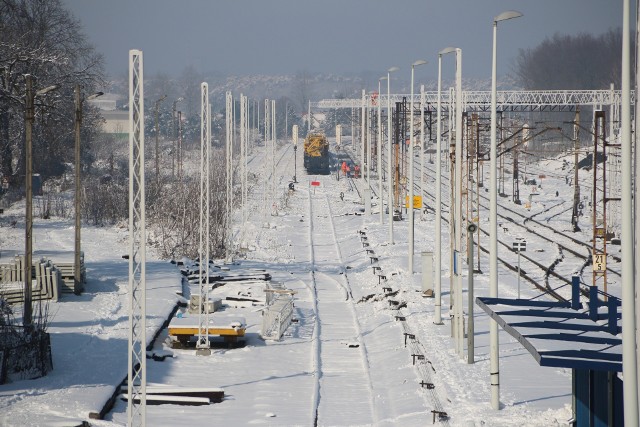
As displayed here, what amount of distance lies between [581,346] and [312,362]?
10.1 meters

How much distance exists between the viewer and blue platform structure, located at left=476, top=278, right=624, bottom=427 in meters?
13.8

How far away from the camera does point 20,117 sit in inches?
2266

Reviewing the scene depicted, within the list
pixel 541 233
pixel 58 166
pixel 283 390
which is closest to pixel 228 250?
pixel 541 233

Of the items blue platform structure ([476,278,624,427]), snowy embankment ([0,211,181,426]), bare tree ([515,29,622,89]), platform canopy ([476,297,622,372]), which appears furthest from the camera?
bare tree ([515,29,622,89])

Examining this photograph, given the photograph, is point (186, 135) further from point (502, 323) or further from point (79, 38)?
point (502, 323)

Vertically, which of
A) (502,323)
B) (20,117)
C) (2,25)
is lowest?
(502,323)

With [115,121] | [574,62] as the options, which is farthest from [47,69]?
[574,62]

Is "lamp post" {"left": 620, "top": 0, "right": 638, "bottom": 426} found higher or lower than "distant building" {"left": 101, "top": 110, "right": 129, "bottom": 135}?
lower

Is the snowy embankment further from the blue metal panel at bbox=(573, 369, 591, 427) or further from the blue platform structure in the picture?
the blue metal panel at bbox=(573, 369, 591, 427)

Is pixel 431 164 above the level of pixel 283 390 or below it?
above

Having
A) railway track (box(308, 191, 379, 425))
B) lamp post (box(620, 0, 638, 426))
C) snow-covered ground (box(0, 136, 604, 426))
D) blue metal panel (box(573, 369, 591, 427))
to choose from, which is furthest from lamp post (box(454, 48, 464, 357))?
lamp post (box(620, 0, 638, 426))

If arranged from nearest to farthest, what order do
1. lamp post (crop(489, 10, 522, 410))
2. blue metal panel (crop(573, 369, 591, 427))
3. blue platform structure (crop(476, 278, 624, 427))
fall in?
blue platform structure (crop(476, 278, 624, 427)) < blue metal panel (crop(573, 369, 591, 427)) < lamp post (crop(489, 10, 522, 410))

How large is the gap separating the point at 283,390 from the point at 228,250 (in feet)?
68.0

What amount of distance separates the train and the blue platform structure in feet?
240
